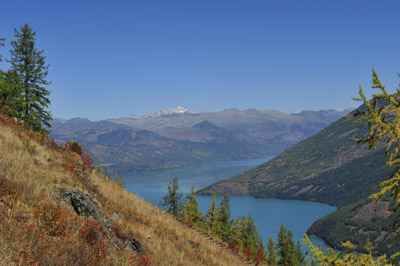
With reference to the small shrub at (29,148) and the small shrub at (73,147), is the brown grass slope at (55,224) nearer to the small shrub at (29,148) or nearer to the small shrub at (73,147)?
the small shrub at (29,148)

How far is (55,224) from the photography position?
299 inches

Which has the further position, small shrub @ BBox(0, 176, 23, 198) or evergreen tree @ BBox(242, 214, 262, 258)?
evergreen tree @ BBox(242, 214, 262, 258)

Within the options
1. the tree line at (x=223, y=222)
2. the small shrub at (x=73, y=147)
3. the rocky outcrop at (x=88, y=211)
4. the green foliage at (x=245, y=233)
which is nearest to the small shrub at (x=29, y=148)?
the rocky outcrop at (x=88, y=211)

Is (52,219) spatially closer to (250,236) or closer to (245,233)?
(245,233)

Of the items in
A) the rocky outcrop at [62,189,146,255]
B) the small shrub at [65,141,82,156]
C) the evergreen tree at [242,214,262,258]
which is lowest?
the evergreen tree at [242,214,262,258]

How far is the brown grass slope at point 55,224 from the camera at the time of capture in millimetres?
6301

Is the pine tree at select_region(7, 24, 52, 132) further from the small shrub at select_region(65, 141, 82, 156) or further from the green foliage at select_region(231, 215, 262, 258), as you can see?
the green foliage at select_region(231, 215, 262, 258)

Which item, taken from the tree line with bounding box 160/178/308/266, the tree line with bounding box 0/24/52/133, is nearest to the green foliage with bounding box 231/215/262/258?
the tree line with bounding box 160/178/308/266

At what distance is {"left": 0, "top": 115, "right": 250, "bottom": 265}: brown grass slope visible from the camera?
6.30 m

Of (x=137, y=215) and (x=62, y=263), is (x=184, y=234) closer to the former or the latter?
(x=137, y=215)

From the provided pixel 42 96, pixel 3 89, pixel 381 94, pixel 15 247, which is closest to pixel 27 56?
pixel 42 96

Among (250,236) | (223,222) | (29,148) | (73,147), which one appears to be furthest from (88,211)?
(250,236)

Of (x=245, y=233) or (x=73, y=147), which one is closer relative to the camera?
(x=73, y=147)

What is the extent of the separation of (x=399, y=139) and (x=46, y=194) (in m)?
10.8
